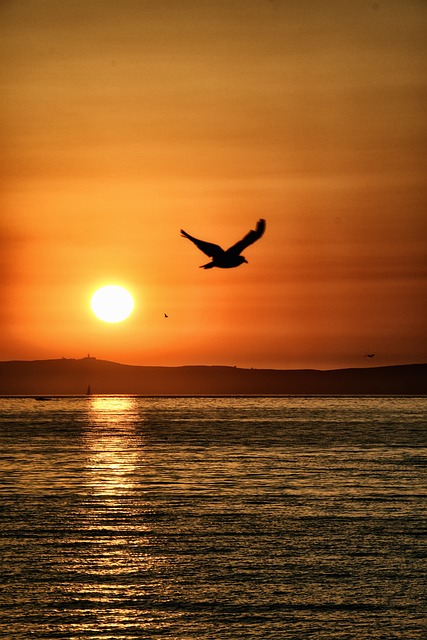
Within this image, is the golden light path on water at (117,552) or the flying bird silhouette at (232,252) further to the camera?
the golden light path on water at (117,552)

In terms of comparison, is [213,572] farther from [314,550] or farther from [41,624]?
[41,624]

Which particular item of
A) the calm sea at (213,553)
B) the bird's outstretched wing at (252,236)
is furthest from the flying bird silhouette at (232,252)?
the calm sea at (213,553)

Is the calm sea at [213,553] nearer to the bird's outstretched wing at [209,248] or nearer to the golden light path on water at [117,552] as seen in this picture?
the golden light path on water at [117,552]

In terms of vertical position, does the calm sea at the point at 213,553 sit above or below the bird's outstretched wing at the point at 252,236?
below

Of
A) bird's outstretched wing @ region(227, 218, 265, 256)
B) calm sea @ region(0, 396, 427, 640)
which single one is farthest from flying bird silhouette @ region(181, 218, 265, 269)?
calm sea @ region(0, 396, 427, 640)

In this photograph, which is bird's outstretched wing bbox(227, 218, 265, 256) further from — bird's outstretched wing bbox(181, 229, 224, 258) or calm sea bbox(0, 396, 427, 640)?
calm sea bbox(0, 396, 427, 640)

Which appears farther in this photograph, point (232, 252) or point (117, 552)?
point (117, 552)

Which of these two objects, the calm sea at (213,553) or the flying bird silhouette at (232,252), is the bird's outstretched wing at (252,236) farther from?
the calm sea at (213,553)

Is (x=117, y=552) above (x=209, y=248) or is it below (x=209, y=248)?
below

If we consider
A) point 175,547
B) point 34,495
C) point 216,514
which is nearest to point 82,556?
point 175,547

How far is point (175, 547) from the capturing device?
48.2 metres

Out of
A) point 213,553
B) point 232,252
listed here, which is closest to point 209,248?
point 232,252

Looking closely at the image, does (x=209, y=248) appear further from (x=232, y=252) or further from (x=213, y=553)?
(x=213, y=553)

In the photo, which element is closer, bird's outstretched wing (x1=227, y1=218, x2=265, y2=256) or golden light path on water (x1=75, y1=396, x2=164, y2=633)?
bird's outstretched wing (x1=227, y1=218, x2=265, y2=256)
